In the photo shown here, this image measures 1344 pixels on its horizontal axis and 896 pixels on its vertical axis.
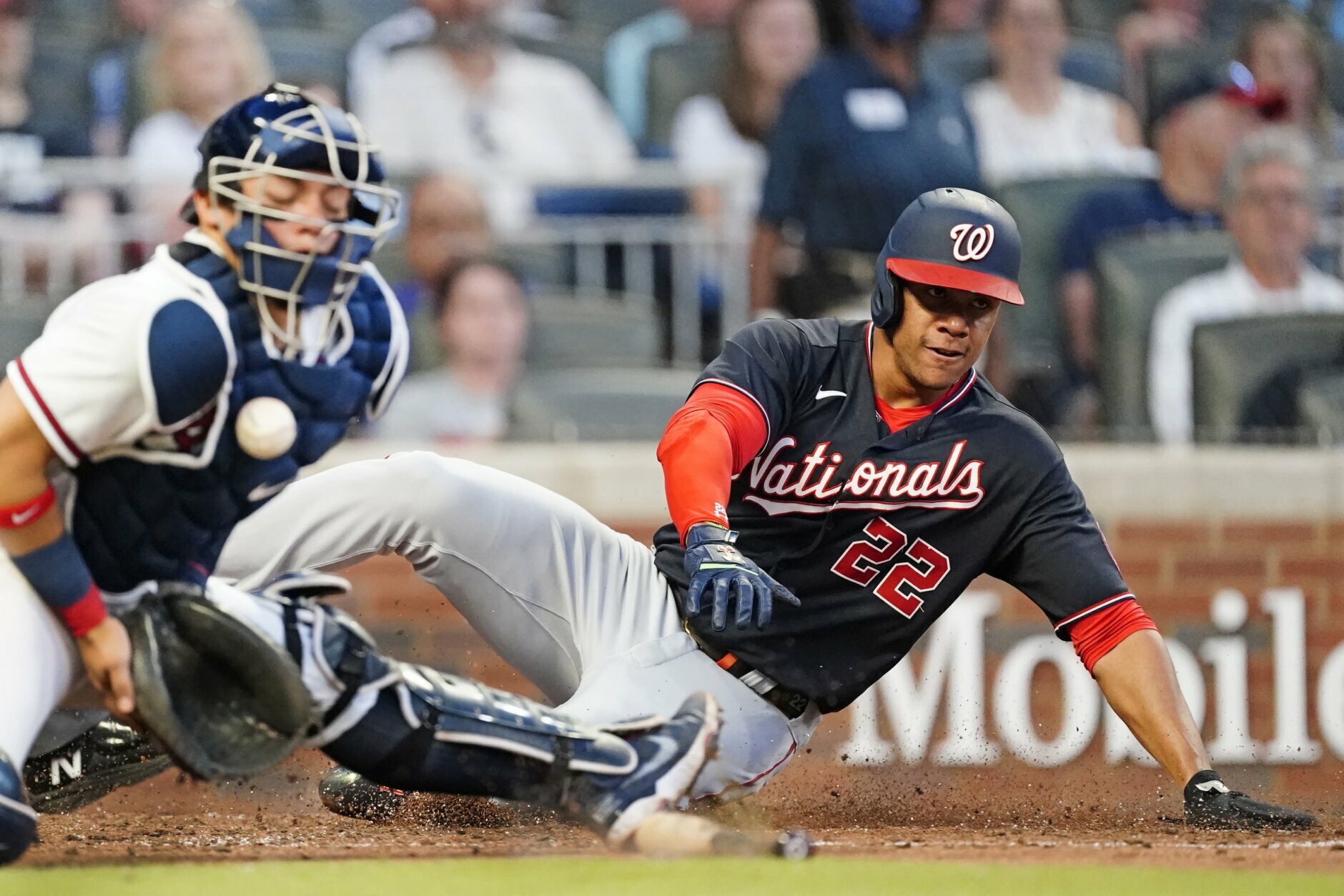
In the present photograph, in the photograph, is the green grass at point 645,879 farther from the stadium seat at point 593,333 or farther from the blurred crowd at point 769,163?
the stadium seat at point 593,333

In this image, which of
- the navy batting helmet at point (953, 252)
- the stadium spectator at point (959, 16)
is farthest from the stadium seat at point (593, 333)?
the navy batting helmet at point (953, 252)

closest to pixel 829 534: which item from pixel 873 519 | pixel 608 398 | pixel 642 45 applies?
pixel 873 519

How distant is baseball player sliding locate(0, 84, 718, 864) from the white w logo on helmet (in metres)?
1.26

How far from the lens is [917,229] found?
13.1 ft

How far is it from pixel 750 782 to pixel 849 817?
909 mm

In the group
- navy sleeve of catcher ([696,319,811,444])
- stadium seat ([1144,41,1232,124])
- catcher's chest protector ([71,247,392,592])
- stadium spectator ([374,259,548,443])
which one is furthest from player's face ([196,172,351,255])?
stadium seat ([1144,41,1232,124])

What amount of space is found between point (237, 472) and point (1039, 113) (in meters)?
5.10

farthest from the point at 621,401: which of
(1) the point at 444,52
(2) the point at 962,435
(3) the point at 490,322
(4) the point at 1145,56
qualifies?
(4) the point at 1145,56

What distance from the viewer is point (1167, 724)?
401 centimetres

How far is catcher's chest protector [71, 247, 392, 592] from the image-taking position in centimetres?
338

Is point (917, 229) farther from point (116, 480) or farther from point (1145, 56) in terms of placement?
point (1145, 56)

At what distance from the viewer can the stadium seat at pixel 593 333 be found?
6.80 meters

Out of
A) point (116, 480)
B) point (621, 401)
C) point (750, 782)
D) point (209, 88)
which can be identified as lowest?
point (750, 782)

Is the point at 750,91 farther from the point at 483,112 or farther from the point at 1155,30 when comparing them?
the point at 1155,30
